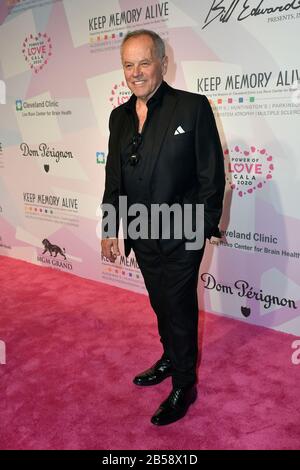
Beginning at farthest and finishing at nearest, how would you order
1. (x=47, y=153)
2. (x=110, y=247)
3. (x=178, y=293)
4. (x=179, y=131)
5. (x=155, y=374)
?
1. (x=47, y=153)
2. (x=155, y=374)
3. (x=110, y=247)
4. (x=178, y=293)
5. (x=179, y=131)

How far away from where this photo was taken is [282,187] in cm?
258

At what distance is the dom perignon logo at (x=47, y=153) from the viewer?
3683 millimetres

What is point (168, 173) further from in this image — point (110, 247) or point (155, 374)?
point (155, 374)

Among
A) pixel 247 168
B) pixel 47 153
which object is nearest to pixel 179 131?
pixel 247 168

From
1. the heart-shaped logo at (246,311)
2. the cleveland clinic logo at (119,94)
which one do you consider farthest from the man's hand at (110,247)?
the cleveland clinic logo at (119,94)

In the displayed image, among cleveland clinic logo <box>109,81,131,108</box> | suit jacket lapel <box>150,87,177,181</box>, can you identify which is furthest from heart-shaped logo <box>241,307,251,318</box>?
cleveland clinic logo <box>109,81,131,108</box>

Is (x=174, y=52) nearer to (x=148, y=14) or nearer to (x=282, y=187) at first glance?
(x=148, y=14)

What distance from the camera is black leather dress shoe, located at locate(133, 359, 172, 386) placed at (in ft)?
7.40

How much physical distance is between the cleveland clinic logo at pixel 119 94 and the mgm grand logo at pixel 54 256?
1430 millimetres

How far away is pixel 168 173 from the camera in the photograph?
1.77m

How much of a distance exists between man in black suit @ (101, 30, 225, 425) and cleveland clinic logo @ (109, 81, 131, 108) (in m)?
1.19

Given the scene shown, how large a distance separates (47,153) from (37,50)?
2.72 feet
